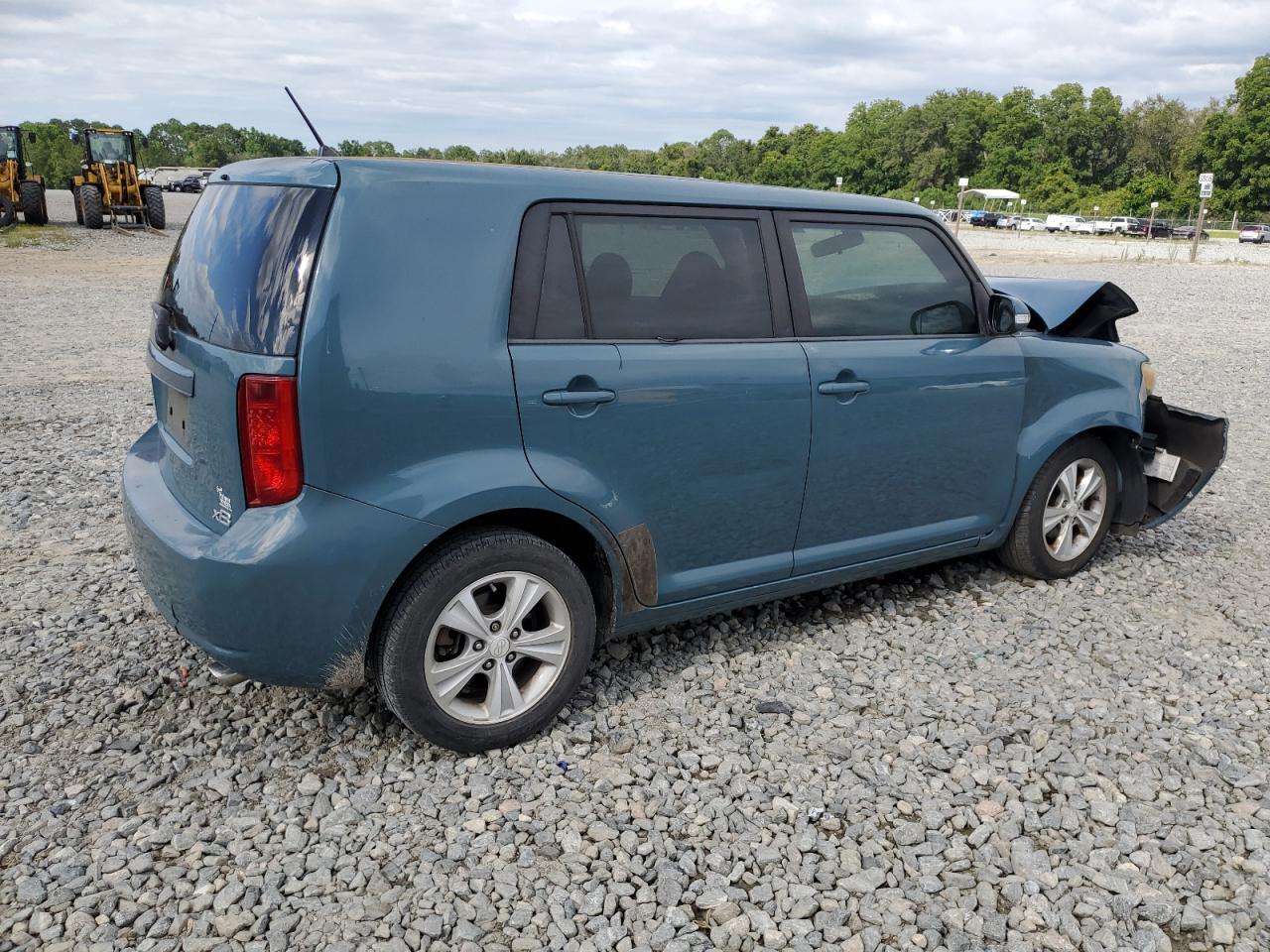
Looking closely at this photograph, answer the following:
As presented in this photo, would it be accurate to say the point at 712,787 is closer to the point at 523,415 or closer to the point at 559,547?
the point at 559,547

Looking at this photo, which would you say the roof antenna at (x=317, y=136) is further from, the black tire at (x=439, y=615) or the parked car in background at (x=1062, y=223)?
the parked car in background at (x=1062, y=223)

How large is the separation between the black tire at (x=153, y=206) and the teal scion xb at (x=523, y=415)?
27741 mm

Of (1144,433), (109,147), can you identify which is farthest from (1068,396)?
(109,147)

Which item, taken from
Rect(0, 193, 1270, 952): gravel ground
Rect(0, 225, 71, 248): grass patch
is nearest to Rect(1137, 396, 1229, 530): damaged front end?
Rect(0, 193, 1270, 952): gravel ground

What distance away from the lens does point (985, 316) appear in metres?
4.43

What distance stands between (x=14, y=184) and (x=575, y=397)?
2907 cm

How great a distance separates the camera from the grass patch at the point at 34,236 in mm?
23797

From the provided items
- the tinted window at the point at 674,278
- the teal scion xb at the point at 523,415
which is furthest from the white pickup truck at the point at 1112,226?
the tinted window at the point at 674,278

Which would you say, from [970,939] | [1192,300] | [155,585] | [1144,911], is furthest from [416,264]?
[1192,300]

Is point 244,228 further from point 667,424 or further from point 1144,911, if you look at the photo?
point 1144,911

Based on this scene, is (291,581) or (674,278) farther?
(674,278)

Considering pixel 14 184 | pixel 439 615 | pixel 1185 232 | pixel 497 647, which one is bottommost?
pixel 497 647

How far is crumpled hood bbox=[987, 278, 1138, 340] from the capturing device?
4.96 meters

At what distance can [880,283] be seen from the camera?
Result: 13.6ft
